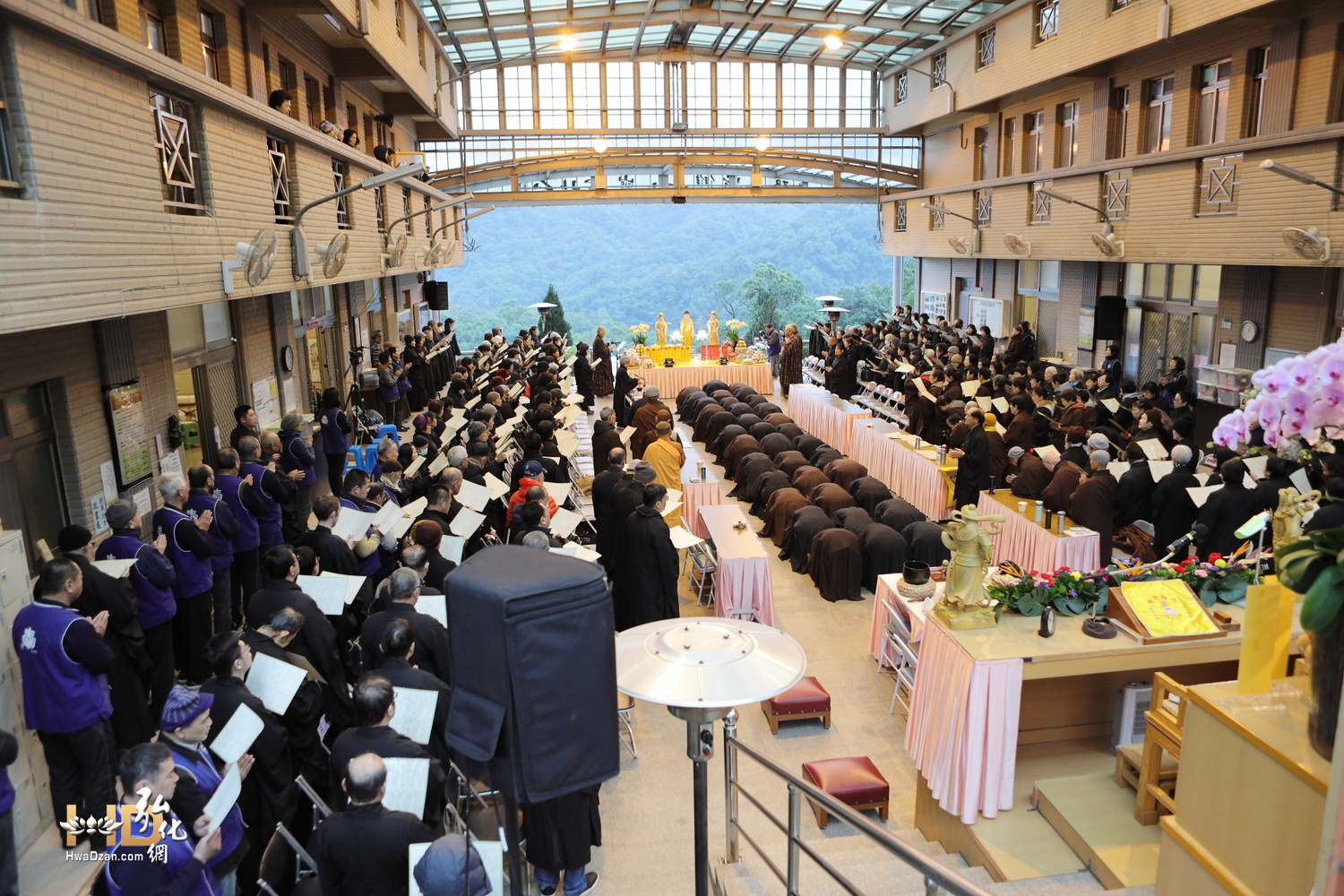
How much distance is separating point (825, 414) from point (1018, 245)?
6.41m

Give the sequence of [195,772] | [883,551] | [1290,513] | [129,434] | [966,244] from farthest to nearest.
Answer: [966,244] → [883,551] → [129,434] → [1290,513] → [195,772]

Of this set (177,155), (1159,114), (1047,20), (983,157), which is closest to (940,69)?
(983,157)

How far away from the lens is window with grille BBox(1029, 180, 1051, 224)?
19.4m

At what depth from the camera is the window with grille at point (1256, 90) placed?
47.6 feet

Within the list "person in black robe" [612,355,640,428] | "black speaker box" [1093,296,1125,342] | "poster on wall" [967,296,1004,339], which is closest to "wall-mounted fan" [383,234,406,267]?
"person in black robe" [612,355,640,428]

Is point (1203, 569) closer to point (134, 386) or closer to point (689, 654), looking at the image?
point (689, 654)

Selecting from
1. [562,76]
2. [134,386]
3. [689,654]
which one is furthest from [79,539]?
[562,76]

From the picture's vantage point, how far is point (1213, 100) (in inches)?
621

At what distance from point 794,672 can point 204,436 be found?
1027 centimetres

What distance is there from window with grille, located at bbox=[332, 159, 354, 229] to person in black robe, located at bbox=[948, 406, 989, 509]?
29.6 feet

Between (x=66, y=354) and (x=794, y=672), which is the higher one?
(x=66, y=354)

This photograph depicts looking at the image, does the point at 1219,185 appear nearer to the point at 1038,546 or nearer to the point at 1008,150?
the point at 1038,546

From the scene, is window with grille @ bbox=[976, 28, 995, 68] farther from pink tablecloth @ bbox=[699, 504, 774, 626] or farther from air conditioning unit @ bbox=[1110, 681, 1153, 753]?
air conditioning unit @ bbox=[1110, 681, 1153, 753]

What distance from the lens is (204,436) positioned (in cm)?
1125
